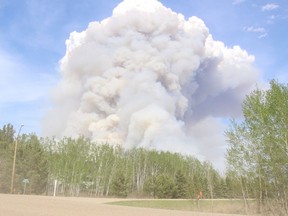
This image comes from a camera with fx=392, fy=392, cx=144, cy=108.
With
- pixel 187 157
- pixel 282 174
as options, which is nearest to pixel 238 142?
pixel 282 174

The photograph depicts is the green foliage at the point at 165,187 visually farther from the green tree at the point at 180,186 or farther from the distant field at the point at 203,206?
the distant field at the point at 203,206

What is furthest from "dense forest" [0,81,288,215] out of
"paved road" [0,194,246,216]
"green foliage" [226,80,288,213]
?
"paved road" [0,194,246,216]

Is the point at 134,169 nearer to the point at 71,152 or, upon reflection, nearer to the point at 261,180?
the point at 71,152

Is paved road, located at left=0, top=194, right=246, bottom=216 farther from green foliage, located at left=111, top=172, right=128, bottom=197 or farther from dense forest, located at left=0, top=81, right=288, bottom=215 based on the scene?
green foliage, located at left=111, top=172, right=128, bottom=197

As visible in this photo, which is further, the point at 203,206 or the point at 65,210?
the point at 203,206

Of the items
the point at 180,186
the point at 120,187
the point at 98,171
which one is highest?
the point at 98,171

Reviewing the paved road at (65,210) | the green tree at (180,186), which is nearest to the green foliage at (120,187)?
the green tree at (180,186)

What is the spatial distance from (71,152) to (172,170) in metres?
21.9

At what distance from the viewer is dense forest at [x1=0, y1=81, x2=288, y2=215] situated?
24766 mm

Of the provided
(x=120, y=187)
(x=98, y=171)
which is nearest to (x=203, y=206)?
(x=120, y=187)

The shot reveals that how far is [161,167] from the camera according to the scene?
7531 cm

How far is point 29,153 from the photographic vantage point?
54.9 meters

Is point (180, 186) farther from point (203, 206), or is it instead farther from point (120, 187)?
point (203, 206)

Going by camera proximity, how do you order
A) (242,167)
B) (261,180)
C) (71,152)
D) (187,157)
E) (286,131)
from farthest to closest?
(187,157), (71,152), (242,167), (261,180), (286,131)
